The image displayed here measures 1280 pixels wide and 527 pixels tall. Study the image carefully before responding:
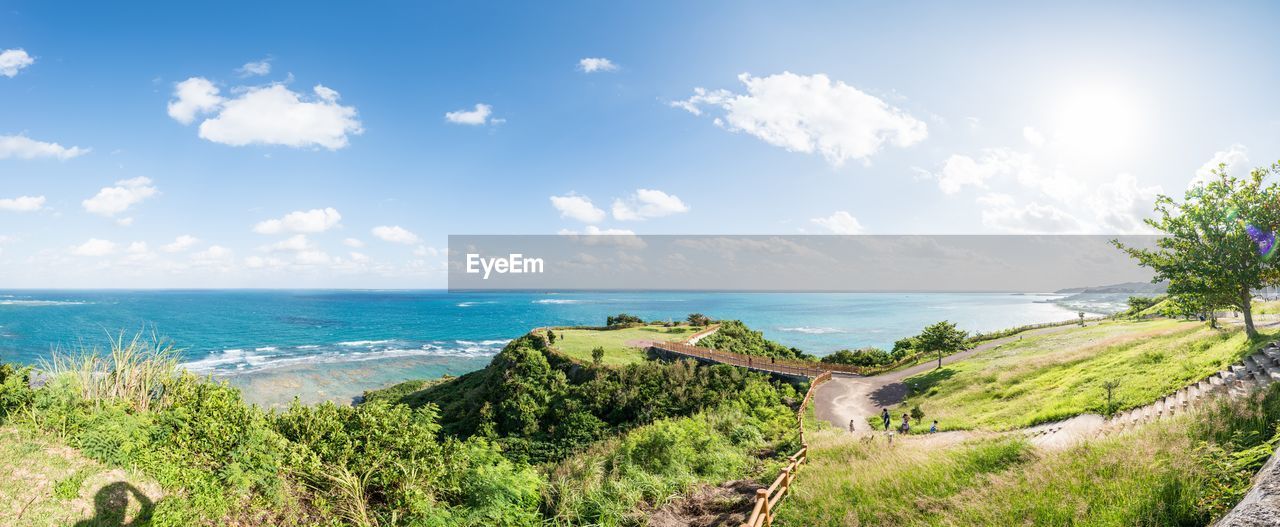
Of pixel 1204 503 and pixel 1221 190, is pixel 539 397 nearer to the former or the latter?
pixel 1204 503

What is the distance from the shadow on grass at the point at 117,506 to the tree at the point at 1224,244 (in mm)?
31955

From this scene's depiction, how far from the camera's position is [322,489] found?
11.1 metres

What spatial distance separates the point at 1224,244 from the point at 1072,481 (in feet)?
59.5

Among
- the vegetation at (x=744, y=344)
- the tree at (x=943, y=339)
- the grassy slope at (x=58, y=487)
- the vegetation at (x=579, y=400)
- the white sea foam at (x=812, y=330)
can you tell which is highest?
the grassy slope at (x=58, y=487)

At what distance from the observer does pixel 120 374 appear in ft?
41.6

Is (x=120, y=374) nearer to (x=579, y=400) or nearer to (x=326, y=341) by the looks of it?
(x=579, y=400)

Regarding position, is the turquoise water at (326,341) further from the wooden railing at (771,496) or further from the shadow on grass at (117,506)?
the wooden railing at (771,496)

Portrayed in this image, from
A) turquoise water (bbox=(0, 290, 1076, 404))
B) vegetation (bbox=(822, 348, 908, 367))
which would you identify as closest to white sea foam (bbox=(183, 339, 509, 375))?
turquoise water (bbox=(0, 290, 1076, 404))

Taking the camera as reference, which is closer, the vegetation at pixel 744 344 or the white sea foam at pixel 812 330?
the vegetation at pixel 744 344

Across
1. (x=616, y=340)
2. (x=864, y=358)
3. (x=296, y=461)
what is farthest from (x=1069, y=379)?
(x=616, y=340)

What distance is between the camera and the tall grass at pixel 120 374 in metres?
12.0

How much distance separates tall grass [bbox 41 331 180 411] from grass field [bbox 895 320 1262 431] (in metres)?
27.3

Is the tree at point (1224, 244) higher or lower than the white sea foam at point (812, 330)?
higher

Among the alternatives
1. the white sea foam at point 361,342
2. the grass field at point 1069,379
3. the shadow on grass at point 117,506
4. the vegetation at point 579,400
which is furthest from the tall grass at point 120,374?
the white sea foam at point 361,342
